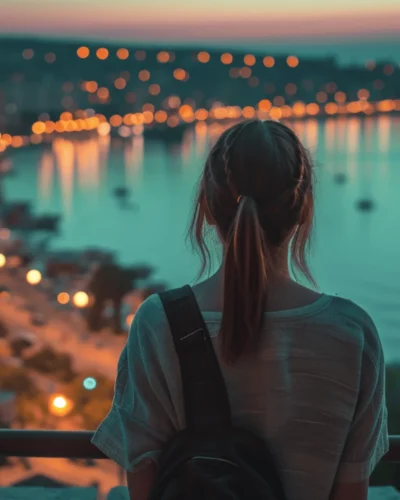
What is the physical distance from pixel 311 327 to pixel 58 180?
40436 millimetres

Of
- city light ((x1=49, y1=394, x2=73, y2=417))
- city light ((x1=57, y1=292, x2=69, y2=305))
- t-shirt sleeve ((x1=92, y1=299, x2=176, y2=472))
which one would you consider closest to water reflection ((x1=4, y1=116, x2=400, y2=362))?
city light ((x1=57, y1=292, x2=69, y2=305))

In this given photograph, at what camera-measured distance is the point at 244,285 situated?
54 cm

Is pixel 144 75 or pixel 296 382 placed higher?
pixel 144 75

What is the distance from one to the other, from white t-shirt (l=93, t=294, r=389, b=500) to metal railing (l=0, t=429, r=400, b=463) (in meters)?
0.35

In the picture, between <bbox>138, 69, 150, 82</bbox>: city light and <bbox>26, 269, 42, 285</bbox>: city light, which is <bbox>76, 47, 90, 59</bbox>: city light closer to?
<bbox>138, 69, 150, 82</bbox>: city light

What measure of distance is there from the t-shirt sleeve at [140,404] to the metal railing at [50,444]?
12.6 inches

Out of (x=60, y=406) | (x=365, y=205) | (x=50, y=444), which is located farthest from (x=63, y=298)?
(x=365, y=205)

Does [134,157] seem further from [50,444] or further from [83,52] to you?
[50,444]

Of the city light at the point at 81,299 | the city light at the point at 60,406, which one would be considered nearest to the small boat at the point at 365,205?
the city light at the point at 81,299

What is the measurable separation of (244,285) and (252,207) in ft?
0.17

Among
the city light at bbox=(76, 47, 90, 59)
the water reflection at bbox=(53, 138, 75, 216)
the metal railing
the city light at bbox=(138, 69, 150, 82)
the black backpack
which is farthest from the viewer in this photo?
the city light at bbox=(138, 69, 150, 82)

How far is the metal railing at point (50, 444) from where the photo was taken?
2.93 feet

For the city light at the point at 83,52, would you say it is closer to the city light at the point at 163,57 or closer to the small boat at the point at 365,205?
the city light at the point at 163,57

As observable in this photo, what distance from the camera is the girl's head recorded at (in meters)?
0.54
